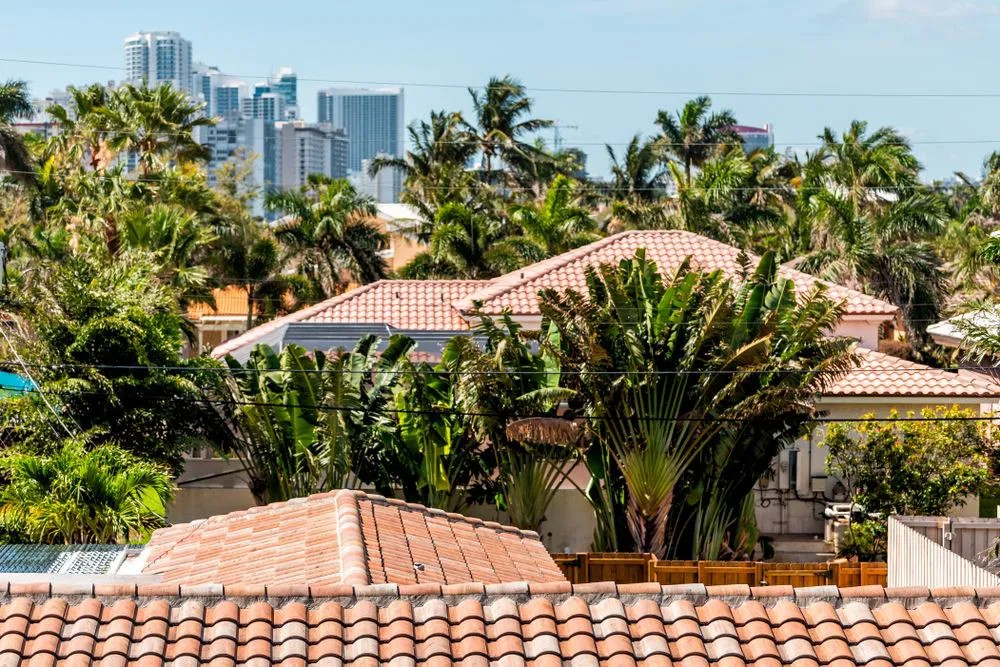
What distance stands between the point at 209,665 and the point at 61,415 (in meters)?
16.1

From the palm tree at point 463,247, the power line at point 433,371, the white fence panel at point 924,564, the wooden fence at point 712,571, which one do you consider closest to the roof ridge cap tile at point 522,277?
the power line at point 433,371

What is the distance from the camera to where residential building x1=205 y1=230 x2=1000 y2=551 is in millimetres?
27484

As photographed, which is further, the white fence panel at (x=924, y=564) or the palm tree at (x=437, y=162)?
the palm tree at (x=437, y=162)

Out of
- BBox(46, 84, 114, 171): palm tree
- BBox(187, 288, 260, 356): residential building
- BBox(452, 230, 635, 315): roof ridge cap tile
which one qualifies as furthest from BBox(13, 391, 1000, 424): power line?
BBox(187, 288, 260, 356): residential building

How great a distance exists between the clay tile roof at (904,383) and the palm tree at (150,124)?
24.5 m

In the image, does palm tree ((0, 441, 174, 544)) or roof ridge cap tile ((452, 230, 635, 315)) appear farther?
roof ridge cap tile ((452, 230, 635, 315))

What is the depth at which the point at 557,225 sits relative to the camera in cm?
4100

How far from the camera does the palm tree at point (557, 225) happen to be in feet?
134

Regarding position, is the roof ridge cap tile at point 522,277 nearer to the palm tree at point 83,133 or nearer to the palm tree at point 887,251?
the palm tree at point 887,251

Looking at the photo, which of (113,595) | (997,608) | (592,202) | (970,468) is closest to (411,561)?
(113,595)

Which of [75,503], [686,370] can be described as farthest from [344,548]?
[686,370]

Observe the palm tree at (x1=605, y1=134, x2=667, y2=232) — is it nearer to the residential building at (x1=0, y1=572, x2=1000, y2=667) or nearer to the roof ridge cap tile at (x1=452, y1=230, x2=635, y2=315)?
the roof ridge cap tile at (x1=452, y1=230, x2=635, y2=315)

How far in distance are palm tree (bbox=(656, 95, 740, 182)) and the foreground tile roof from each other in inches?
1865

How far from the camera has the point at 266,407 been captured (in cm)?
2397
